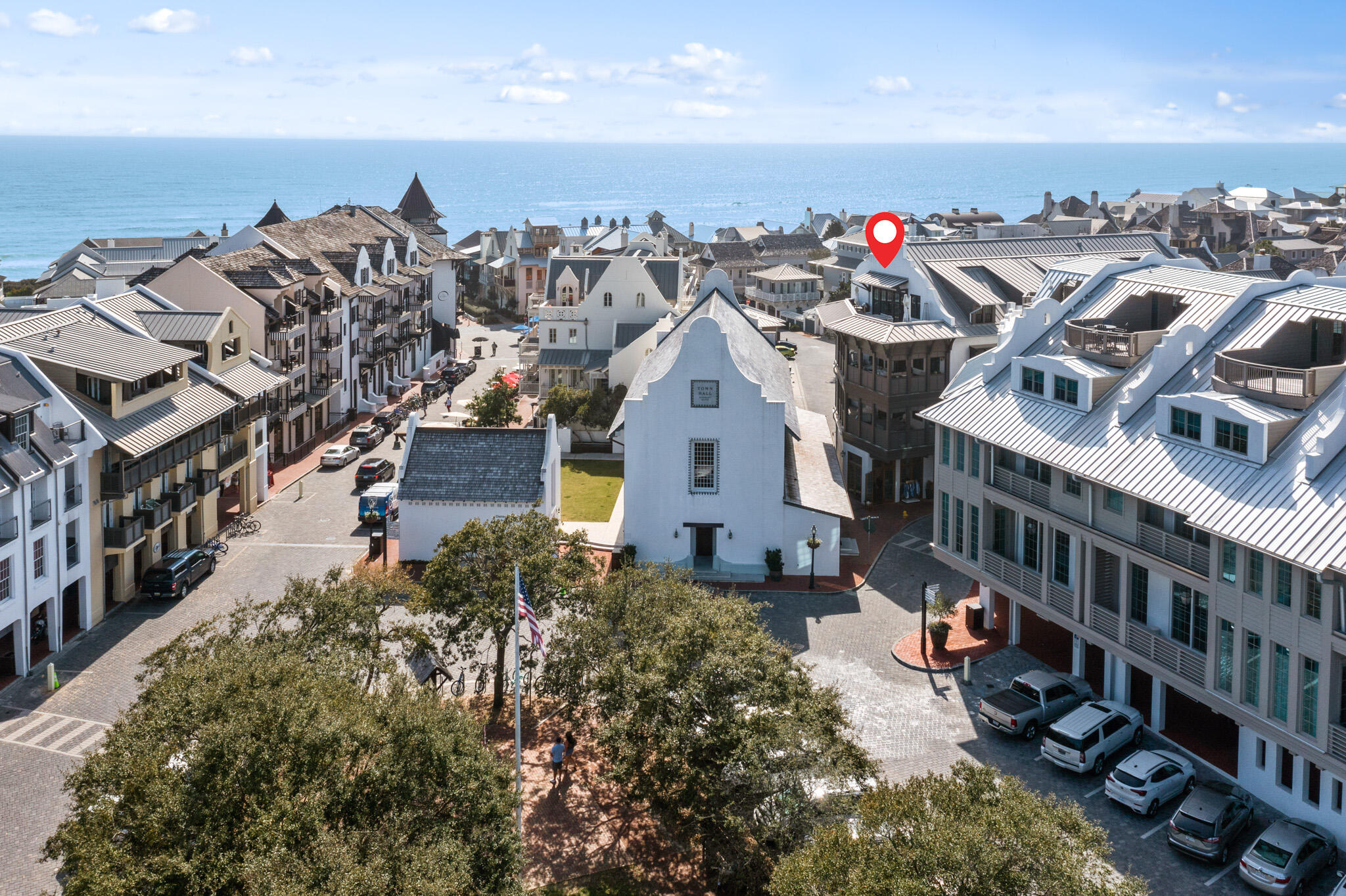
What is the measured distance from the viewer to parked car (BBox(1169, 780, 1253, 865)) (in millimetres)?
Result: 30469

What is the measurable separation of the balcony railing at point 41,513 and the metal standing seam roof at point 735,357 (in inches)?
979

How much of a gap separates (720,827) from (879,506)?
38.5 metres

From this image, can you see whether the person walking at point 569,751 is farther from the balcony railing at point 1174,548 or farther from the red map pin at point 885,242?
the red map pin at point 885,242

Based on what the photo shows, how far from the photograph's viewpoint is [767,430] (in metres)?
53.9

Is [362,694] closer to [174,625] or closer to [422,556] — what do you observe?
[174,625]

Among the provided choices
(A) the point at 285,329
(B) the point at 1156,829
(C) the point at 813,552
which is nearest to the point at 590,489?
(C) the point at 813,552

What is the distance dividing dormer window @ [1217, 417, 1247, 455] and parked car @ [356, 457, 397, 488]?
48.9 metres

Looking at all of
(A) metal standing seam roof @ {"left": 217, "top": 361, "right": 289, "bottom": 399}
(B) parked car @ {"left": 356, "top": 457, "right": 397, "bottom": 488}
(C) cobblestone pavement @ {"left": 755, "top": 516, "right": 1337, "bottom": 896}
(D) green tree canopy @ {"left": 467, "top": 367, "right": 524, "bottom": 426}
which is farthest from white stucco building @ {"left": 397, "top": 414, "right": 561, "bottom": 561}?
(D) green tree canopy @ {"left": 467, "top": 367, "right": 524, "bottom": 426}

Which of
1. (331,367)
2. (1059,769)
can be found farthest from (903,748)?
(331,367)

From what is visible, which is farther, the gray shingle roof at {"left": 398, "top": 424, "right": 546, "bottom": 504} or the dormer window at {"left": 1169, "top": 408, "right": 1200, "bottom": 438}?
the gray shingle roof at {"left": 398, "top": 424, "right": 546, "bottom": 504}

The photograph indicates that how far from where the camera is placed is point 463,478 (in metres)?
55.6

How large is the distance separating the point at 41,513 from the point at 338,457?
3031cm

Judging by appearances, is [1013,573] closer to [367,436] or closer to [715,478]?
[715,478]

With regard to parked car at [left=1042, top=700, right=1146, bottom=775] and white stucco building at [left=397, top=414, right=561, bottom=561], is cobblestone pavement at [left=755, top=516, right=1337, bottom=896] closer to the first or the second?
parked car at [left=1042, top=700, right=1146, bottom=775]
